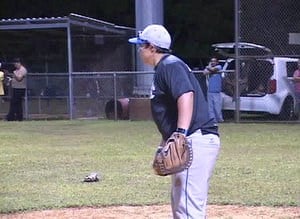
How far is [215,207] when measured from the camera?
840cm

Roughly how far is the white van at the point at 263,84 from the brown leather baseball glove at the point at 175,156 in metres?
14.3

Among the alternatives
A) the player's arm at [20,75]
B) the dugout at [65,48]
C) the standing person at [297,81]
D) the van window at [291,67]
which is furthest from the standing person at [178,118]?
the player's arm at [20,75]

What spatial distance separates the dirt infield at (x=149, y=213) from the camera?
7938mm

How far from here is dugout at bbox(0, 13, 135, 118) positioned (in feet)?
73.8

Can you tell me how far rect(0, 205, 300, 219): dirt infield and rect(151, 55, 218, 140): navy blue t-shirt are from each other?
2.35 m

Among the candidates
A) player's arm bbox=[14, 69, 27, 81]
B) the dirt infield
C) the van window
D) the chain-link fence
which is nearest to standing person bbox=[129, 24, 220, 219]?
the dirt infield

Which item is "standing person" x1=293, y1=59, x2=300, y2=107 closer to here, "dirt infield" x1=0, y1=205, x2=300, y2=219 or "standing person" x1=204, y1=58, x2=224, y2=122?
"standing person" x1=204, y1=58, x2=224, y2=122

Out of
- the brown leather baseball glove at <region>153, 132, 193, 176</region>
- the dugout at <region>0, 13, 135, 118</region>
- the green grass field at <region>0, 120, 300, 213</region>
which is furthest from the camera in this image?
the dugout at <region>0, 13, 135, 118</region>

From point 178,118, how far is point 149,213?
275cm

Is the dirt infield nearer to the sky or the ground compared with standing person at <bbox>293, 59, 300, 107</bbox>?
nearer to the ground

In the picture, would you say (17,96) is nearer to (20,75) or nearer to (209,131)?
(20,75)

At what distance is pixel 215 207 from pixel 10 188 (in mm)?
2725

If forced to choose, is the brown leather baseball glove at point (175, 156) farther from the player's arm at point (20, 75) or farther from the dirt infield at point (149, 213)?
the player's arm at point (20, 75)

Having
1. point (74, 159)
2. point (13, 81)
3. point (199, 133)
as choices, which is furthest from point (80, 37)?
point (199, 133)
